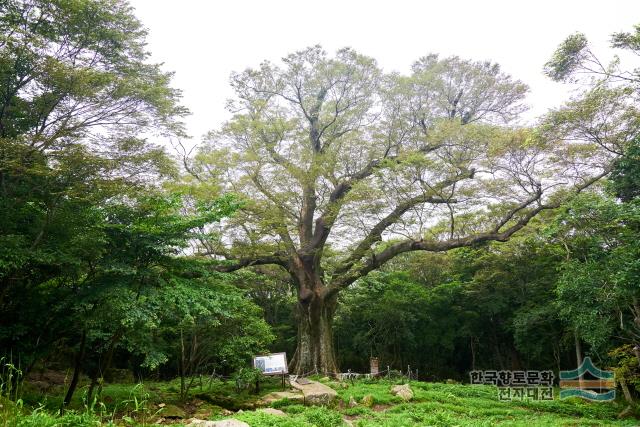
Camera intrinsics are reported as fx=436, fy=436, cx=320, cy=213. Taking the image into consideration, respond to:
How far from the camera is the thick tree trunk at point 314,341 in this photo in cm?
1509

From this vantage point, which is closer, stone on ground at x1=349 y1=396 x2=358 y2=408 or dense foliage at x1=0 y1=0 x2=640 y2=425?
dense foliage at x1=0 y1=0 x2=640 y2=425

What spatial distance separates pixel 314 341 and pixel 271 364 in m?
4.20

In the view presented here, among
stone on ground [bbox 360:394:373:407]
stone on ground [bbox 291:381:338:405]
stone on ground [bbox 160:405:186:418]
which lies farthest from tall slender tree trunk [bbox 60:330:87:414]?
stone on ground [bbox 360:394:373:407]

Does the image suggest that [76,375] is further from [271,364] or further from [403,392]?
[403,392]

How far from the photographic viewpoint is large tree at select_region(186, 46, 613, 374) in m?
13.2

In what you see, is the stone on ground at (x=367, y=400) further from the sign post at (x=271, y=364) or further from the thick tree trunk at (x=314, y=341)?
the thick tree trunk at (x=314, y=341)

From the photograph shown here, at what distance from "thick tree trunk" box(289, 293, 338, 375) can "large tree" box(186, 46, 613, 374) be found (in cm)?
4

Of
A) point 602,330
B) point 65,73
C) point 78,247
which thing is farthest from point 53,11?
point 602,330

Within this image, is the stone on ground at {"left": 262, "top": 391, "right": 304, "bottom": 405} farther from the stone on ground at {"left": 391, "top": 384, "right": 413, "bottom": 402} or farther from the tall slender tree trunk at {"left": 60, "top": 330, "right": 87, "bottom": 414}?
the tall slender tree trunk at {"left": 60, "top": 330, "right": 87, "bottom": 414}

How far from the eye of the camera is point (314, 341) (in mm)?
15438

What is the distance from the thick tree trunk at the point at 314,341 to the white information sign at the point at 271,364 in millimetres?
3679

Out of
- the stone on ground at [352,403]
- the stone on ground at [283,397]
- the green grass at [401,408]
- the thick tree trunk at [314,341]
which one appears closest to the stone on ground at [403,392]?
the green grass at [401,408]

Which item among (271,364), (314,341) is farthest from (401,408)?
(314,341)

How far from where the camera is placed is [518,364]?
21.2 metres
